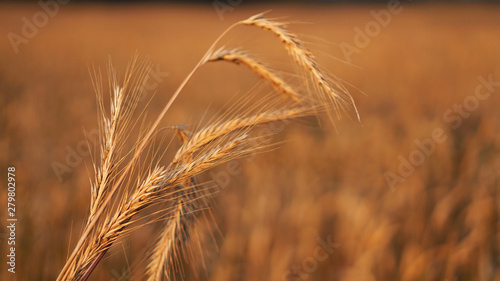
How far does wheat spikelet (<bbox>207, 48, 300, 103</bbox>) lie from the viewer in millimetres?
862

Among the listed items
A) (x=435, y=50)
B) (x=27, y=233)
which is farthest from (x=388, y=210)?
(x=435, y=50)

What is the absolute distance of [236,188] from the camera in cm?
279

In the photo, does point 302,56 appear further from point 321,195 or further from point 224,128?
point 321,195

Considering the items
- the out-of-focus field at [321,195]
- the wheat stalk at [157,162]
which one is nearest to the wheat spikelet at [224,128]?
the wheat stalk at [157,162]

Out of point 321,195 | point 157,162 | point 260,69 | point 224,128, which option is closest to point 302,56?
point 260,69

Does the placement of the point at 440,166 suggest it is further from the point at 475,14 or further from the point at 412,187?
the point at 475,14

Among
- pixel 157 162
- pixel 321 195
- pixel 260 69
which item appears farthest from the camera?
pixel 321 195

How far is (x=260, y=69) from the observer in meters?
0.93

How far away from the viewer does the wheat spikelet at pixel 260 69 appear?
0.86 m

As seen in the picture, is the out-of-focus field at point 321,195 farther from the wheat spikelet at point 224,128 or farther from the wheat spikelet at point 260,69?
the wheat spikelet at point 224,128

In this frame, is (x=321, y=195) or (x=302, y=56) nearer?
(x=302, y=56)

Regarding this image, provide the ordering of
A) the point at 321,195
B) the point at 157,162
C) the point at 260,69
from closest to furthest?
the point at 157,162 → the point at 260,69 → the point at 321,195

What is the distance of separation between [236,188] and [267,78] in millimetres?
1925

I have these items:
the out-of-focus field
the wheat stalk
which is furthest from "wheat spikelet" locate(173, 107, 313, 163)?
the out-of-focus field
